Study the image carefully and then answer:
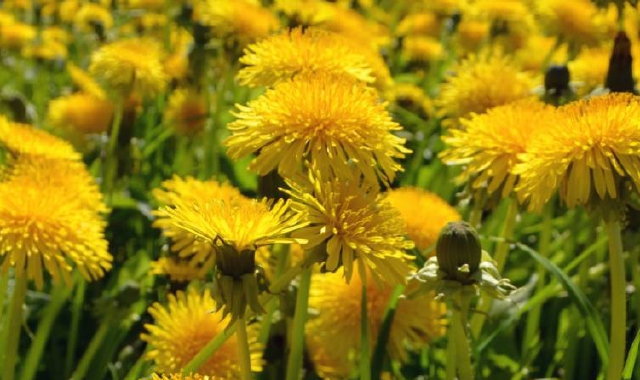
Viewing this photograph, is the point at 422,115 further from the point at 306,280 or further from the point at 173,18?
the point at 306,280

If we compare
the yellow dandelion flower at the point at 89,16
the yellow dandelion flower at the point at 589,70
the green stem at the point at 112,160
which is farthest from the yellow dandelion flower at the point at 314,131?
the yellow dandelion flower at the point at 89,16

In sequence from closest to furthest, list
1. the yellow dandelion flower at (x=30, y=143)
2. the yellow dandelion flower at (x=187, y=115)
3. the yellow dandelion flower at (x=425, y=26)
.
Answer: the yellow dandelion flower at (x=30, y=143) < the yellow dandelion flower at (x=187, y=115) < the yellow dandelion flower at (x=425, y=26)

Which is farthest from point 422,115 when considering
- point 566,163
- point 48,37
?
point 48,37

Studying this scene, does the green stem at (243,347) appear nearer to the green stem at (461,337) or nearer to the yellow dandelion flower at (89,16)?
the green stem at (461,337)

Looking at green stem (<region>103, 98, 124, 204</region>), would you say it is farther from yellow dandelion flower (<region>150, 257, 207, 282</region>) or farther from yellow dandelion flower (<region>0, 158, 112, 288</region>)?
yellow dandelion flower (<region>0, 158, 112, 288</region>)

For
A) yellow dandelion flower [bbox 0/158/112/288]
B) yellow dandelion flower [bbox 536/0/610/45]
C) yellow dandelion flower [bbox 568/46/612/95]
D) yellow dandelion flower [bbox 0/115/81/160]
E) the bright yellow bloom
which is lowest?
yellow dandelion flower [bbox 0/158/112/288]

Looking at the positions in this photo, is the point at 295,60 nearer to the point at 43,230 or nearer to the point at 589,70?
the point at 43,230

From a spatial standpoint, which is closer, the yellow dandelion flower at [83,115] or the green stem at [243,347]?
the green stem at [243,347]

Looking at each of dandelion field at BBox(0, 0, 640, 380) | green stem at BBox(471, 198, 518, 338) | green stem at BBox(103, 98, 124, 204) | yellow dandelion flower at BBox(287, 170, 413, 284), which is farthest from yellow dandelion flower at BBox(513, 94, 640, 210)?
green stem at BBox(103, 98, 124, 204)
